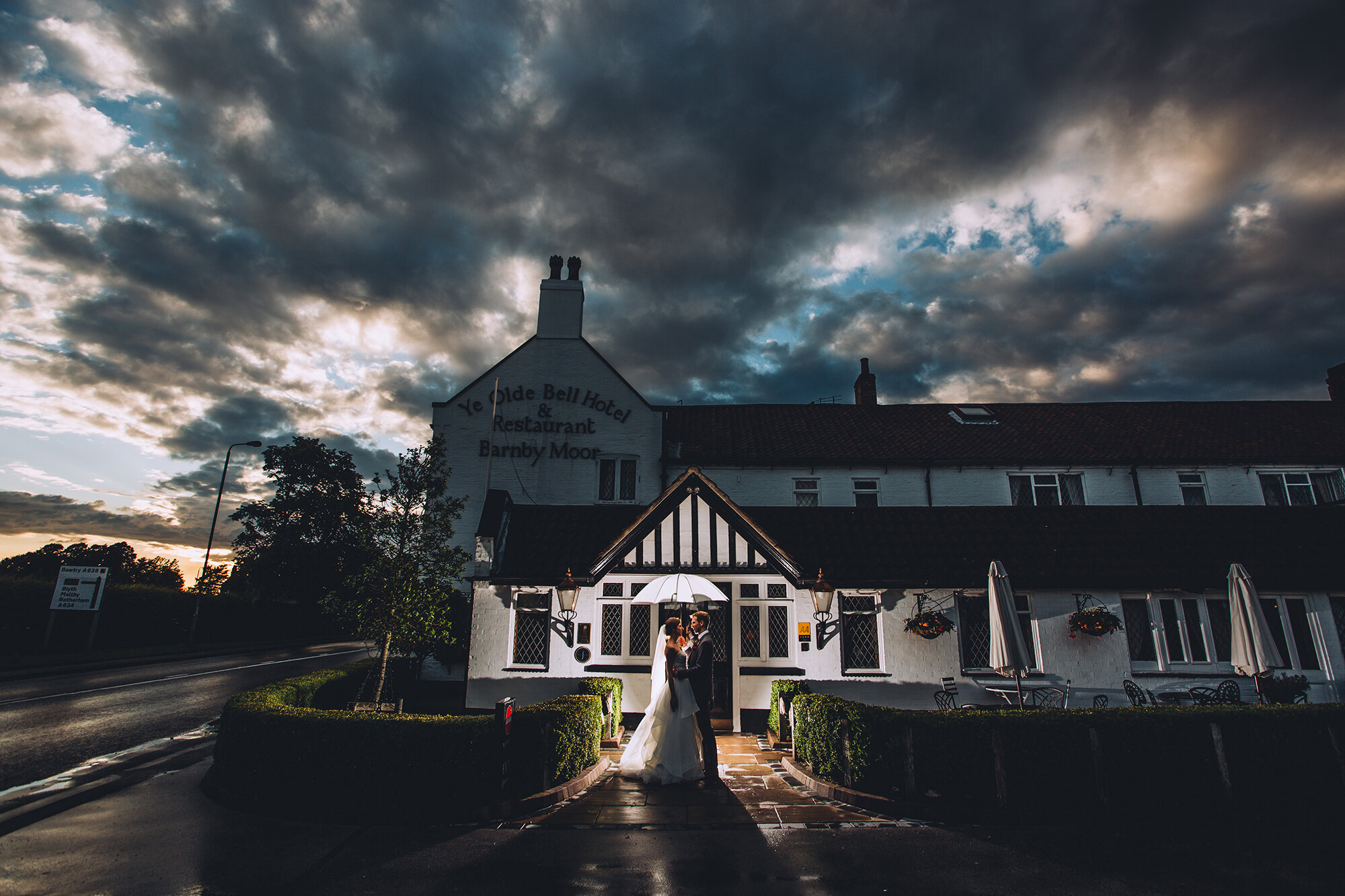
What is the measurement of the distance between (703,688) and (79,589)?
99.4ft

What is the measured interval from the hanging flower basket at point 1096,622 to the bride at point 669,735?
30.5ft

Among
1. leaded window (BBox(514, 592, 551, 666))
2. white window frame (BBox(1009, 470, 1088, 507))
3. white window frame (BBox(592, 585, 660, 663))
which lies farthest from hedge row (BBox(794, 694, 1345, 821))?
white window frame (BBox(1009, 470, 1088, 507))

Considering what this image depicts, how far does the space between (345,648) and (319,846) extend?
36.8 meters

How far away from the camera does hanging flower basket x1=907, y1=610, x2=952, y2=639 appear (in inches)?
527

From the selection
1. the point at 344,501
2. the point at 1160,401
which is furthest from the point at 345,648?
the point at 1160,401

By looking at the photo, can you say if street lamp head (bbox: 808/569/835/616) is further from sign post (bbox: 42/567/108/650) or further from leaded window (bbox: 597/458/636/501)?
sign post (bbox: 42/567/108/650)

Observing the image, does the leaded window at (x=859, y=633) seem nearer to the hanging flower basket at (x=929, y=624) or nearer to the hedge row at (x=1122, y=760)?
the hanging flower basket at (x=929, y=624)

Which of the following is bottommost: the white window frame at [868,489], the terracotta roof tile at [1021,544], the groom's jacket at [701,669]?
the groom's jacket at [701,669]

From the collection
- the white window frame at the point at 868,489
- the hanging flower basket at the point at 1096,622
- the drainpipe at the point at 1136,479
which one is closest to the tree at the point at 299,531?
the white window frame at the point at 868,489

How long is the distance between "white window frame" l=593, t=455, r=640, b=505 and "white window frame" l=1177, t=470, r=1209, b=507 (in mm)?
19991

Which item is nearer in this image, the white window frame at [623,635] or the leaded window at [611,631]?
the white window frame at [623,635]

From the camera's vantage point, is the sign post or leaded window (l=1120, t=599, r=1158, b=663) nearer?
leaded window (l=1120, t=599, r=1158, b=663)

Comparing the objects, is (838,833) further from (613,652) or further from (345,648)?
(345,648)

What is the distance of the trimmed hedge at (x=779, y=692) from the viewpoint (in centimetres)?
1191
